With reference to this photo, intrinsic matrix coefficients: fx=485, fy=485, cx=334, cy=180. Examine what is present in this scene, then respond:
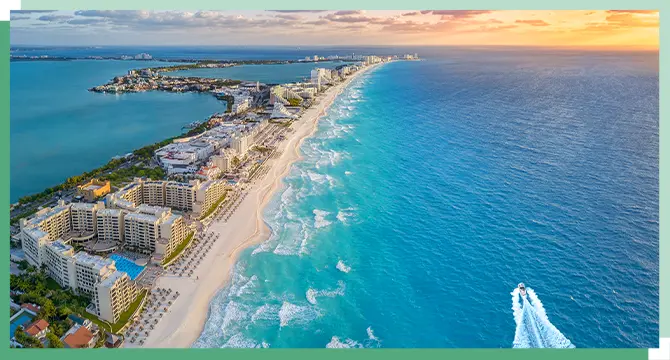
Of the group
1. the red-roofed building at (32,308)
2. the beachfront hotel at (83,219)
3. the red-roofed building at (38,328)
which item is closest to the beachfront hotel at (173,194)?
the beachfront hotel at (83,219)

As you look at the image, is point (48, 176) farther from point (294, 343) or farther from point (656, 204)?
point (656, 204)

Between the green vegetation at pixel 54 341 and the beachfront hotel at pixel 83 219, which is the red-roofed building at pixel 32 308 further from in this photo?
the beachfront hotel at pixel 83 219

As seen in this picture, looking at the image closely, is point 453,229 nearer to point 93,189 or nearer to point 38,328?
point 38,328

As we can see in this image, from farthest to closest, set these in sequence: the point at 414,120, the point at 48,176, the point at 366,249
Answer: the point at 414,120
the point at 48,176
the point at 366,249

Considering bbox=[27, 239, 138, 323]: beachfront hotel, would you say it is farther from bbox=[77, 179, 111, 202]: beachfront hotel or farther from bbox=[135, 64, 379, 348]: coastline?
bbox=[77, 179, 111, 202]: beachfront hotel

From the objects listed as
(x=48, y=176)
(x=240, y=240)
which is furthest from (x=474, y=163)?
(x=48, y=176)

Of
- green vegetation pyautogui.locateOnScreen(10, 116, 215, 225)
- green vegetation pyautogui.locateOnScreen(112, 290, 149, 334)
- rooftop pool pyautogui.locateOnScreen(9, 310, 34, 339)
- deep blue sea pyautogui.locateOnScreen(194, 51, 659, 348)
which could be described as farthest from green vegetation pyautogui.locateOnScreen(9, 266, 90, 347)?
green vegetation pyautogui.locateOnScreen(10, 116, 215, 225)
